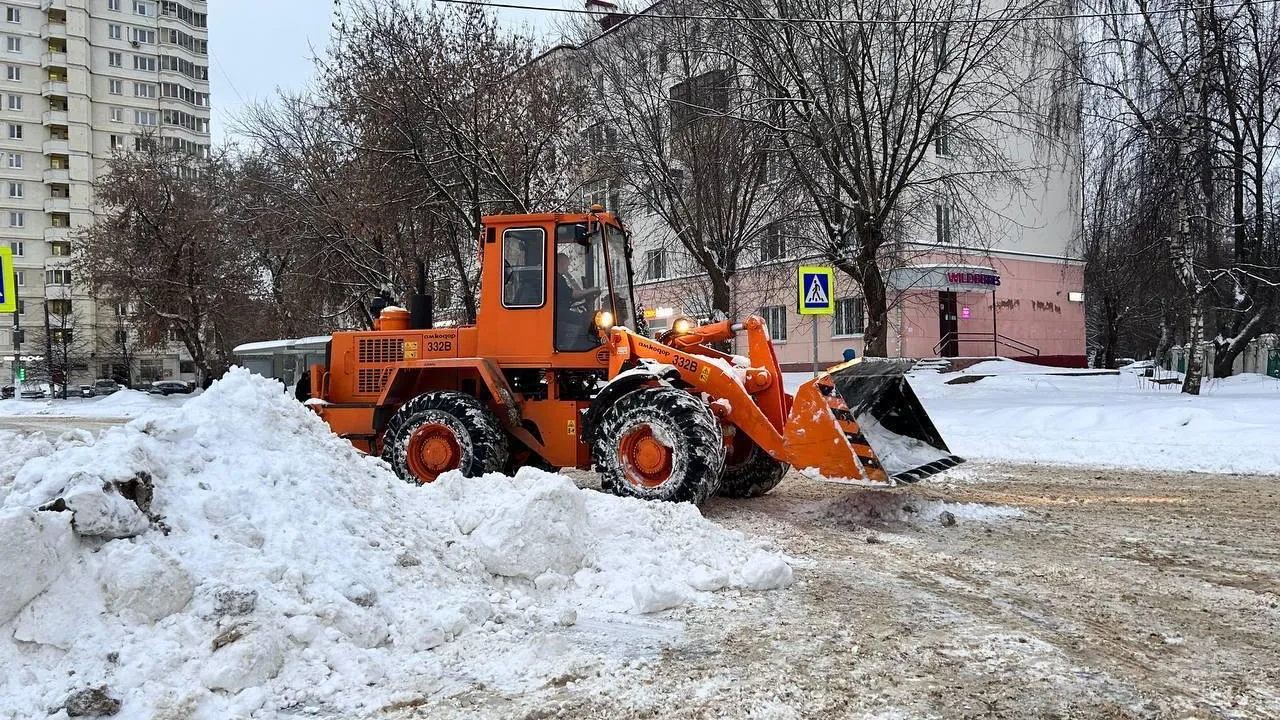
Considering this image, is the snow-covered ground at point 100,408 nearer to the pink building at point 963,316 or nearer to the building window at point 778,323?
the pink building at point 963,316

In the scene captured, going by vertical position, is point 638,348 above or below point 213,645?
above

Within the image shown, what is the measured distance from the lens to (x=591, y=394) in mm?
8234

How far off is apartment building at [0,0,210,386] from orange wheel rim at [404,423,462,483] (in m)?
61.0

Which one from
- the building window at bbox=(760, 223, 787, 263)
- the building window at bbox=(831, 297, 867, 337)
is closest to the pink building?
the building window at bbox=(831, 297, 867, 337)

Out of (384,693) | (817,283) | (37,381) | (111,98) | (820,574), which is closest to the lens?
(384,693)

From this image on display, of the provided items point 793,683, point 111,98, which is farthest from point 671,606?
point 111,98

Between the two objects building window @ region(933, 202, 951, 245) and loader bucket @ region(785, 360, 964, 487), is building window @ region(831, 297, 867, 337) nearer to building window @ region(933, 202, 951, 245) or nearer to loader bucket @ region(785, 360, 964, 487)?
building window @ region(933, 202, 951, 245)

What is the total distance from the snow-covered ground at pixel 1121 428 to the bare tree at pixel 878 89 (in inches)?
117

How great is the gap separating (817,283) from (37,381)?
5142cm

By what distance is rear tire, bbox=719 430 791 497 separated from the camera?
26.9ft

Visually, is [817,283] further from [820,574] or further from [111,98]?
[111,98]

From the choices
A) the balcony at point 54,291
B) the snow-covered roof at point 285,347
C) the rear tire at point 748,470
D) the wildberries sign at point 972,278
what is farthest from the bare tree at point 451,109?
the balcony at point 54,291

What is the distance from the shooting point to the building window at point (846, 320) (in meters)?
28.5

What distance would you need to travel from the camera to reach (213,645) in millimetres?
3527
